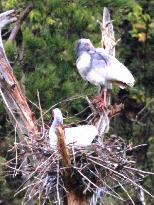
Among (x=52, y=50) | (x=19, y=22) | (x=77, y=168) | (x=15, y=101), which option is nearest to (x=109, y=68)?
(x=15, y=101)

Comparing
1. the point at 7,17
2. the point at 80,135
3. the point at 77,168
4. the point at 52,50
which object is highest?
the point at 7,17

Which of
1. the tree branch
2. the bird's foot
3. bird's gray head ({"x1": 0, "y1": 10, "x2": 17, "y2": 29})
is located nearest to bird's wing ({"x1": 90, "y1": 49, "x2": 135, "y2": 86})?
the bird's foot

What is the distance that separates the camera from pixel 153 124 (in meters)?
14.6

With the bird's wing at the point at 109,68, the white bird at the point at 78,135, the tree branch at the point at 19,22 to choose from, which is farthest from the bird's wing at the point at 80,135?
the tree branch at the point at 19,22

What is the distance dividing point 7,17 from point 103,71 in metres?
1.65

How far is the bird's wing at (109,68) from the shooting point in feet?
27.3

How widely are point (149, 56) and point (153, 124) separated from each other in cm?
111

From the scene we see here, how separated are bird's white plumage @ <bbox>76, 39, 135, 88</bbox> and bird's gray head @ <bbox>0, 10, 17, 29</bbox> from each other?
106cm

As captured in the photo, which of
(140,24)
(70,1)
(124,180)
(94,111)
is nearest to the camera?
(124,180)

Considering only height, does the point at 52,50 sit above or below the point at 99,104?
below

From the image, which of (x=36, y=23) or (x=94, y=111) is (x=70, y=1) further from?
(x=94, y=111)

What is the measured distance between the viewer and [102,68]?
8.50m

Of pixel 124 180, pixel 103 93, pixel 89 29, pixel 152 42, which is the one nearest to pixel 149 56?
pixel 152 42

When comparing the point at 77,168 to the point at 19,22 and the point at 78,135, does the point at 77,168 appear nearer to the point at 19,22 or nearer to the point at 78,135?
the point at 78,135
